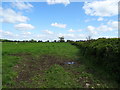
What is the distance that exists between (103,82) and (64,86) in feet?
4.48

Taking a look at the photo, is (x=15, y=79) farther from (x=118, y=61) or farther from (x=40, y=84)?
(x=118, y=61)

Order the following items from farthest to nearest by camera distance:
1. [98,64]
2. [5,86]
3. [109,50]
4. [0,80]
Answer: [98,64] → [109,50] → [0,80] → [5,86]

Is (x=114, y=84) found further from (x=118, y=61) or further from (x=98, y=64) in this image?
(x=98, y=64)

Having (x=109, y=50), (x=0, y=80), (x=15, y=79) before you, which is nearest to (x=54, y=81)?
(x=15, y=79)

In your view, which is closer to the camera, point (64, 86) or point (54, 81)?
point (64, 86)

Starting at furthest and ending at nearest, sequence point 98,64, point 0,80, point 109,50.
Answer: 1. point 98,64
2. point 109,50
3. point 0,80

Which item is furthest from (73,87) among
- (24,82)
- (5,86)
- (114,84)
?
(5,86)

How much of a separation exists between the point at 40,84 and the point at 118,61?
2.69 meters

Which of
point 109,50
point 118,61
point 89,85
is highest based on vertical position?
point 109,50

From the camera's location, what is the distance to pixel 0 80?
4180 millimetres

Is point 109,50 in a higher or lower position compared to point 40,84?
higher

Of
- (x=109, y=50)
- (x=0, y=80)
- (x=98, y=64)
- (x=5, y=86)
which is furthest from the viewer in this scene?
(x=98, y=64)

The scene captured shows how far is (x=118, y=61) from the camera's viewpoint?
14.0 feet

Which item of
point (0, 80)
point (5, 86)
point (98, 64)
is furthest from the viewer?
point (98, 64)
